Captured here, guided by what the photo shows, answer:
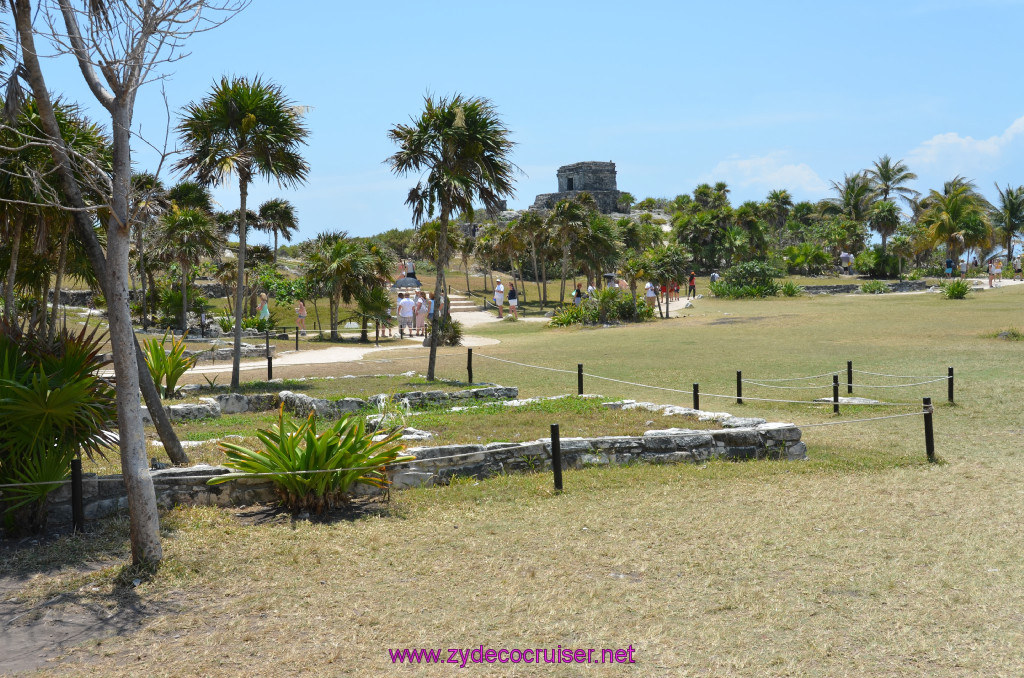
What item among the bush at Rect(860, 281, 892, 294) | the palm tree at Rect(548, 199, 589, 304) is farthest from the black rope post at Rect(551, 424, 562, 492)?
the bush at Rect(860, 281, 892, 294)

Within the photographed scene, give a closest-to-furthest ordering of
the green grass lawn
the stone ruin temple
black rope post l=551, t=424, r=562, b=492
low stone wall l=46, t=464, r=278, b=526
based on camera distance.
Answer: the green grass lawn, low stone wall l=46, t=464, r=278, b=526, black rope post l=551, t=424, r=562, b=492, the stone ruin temple

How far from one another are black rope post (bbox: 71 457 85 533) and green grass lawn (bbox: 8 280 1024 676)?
7.3 inches

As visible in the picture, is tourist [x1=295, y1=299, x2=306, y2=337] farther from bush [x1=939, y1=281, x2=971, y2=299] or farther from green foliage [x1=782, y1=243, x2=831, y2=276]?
green foliage [x1=782, y1=243, x2=831, y2=276]

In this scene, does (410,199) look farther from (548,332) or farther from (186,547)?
(548,332)

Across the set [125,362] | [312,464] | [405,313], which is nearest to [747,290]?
[405,313]

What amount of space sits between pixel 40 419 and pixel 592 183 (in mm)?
108397

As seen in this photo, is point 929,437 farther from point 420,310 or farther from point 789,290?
point 789,290

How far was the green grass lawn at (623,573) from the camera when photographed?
16.0ft

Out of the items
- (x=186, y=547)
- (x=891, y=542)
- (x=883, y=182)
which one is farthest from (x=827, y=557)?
(x=883, y=182)

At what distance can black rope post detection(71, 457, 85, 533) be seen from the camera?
23.1ft

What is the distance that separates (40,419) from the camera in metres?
7.20

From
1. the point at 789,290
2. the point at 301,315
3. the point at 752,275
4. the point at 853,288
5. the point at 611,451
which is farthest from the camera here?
the point at 853,288

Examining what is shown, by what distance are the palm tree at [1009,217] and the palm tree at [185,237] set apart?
195 feet

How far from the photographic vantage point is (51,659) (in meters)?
4.90
